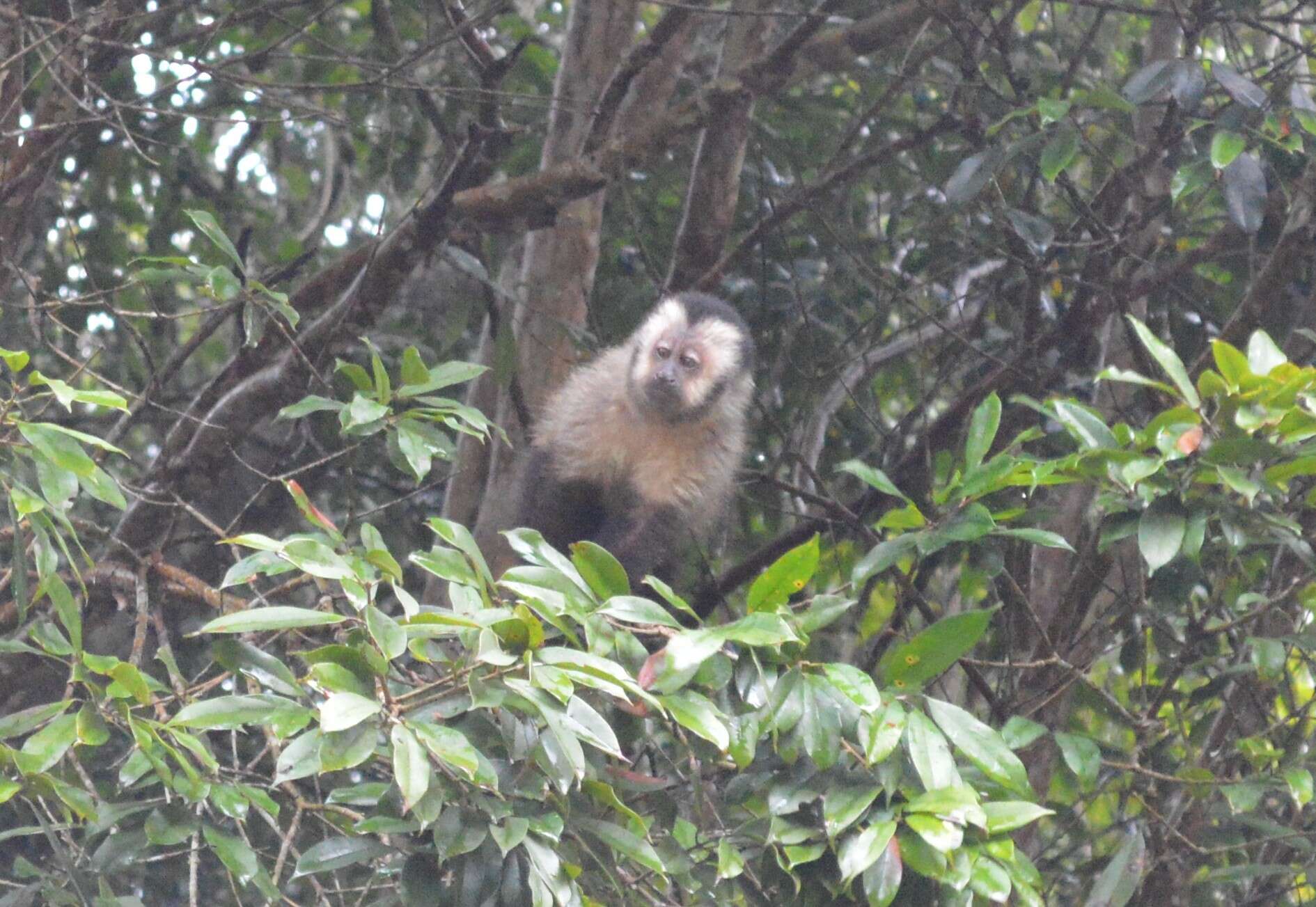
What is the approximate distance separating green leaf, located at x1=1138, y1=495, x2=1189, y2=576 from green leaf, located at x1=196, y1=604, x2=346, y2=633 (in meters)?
1.22

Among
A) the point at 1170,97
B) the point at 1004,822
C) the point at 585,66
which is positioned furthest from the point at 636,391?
the point at 1004,822

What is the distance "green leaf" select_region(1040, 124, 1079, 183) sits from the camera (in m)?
2.83

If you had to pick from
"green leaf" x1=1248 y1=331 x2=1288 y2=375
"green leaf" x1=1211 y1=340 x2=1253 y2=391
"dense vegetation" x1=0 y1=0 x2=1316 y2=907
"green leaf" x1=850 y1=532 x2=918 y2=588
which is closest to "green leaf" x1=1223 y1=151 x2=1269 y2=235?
"dense vegetation" x1=0 y1=0 x2=1316 y2=907

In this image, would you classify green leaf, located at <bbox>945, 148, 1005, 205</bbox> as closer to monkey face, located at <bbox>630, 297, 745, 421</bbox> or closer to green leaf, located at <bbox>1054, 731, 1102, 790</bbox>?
monkey face, located at <bbox>630, 297, 745, 421</bbox>

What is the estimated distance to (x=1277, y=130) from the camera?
9.29 ft

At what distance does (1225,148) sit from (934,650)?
1.26 m

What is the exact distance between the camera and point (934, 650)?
7.18ft

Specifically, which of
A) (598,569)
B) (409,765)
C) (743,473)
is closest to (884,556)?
(598,569)

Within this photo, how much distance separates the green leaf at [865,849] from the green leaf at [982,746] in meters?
0.19

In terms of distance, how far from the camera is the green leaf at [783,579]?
7.07 feet

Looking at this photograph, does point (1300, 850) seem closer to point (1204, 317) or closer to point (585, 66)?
point (1204, 317)

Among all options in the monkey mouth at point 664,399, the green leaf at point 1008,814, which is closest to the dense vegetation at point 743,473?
the green leaf at point 1008,814

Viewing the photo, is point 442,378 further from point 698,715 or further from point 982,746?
point 982,746

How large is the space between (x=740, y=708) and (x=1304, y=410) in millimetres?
992
